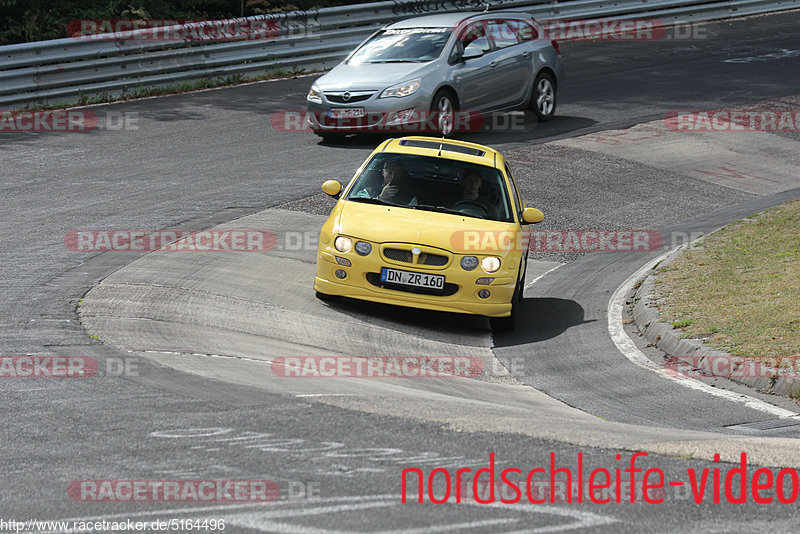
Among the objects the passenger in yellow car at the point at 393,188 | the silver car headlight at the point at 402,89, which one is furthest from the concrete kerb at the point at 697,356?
the silver car headlight at the point at 402,89

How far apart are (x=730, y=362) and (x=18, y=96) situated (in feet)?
46.3

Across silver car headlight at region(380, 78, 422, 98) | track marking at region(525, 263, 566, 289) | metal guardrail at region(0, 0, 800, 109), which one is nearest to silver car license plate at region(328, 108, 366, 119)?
silver car headlight at region(380, 78, 422, 98)

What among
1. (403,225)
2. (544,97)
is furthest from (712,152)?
(403,225)

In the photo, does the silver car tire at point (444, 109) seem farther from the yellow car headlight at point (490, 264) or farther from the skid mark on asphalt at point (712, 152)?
the yellow car headlight at point (490, 264)

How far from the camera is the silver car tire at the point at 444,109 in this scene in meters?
17.5

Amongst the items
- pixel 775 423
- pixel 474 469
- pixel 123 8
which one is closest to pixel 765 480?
pixel 474 469

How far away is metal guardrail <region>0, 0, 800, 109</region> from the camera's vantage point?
19.1 metres

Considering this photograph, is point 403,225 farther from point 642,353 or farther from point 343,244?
point 642,353

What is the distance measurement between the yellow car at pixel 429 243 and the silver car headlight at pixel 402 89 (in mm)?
5863

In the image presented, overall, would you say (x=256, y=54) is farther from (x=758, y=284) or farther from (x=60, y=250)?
(x=758, y=284)

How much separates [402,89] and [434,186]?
615 cm

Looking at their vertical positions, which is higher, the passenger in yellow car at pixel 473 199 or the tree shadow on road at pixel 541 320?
the passenger in yellow car at pixel 473 199

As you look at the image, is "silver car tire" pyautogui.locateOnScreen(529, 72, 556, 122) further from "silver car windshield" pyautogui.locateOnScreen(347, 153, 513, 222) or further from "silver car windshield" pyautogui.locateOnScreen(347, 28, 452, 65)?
"silver car windshield" pyautogui.locateOnScreen(347, 153, 513, 222)

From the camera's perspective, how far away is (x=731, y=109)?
855 inches
